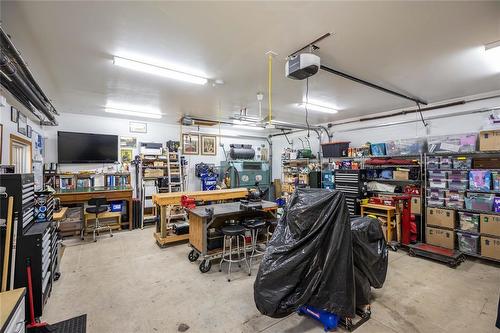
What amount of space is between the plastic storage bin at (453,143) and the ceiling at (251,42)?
813 millimetres

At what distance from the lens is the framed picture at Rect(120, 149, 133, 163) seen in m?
6.38

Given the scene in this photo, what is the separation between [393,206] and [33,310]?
533cm

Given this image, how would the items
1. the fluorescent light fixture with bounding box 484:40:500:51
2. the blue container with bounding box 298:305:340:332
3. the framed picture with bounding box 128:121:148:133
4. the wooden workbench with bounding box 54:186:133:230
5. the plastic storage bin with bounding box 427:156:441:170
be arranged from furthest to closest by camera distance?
the framed picture with bounding box 128:121:148:133
the wooden workbench with bounding box 54:186:133:230
the plastic storage bin with bounding box 427:156:441:170
the fluorescent light fixture with bounding box 484:40:500:51
the blue container with bounding box 298:305:340:332

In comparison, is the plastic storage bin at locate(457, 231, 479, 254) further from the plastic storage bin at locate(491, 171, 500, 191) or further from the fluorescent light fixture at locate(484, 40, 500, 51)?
the fluorescent light fixture at locate(484, 40, 500, 51)

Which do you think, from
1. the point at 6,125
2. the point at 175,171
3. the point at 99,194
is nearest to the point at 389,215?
the point at 175,171

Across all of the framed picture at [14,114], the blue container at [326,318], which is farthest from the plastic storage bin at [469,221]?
the framed picture at [14,114]

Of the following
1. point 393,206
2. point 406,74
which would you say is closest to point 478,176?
point 393,206

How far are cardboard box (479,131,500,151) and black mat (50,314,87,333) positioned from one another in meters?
5.90

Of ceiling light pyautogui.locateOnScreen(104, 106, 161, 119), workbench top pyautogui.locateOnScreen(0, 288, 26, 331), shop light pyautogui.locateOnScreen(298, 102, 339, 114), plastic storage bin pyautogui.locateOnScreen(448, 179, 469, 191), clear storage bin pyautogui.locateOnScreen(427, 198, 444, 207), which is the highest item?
ceiling light pyautogui.locateOnScreen(104, 106, 161, 119)

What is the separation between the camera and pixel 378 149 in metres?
5.35

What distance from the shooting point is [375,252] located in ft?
8.04

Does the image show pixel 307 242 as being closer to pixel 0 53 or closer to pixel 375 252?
pixel 375 252

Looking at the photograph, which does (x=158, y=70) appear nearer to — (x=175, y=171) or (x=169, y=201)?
(x=169, y=201)

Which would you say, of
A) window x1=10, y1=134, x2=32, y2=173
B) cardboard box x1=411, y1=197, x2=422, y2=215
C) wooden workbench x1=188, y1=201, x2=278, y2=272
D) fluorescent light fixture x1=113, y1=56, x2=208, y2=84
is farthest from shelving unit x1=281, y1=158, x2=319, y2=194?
window x1=10, y1=134, x2=32, y2=173
